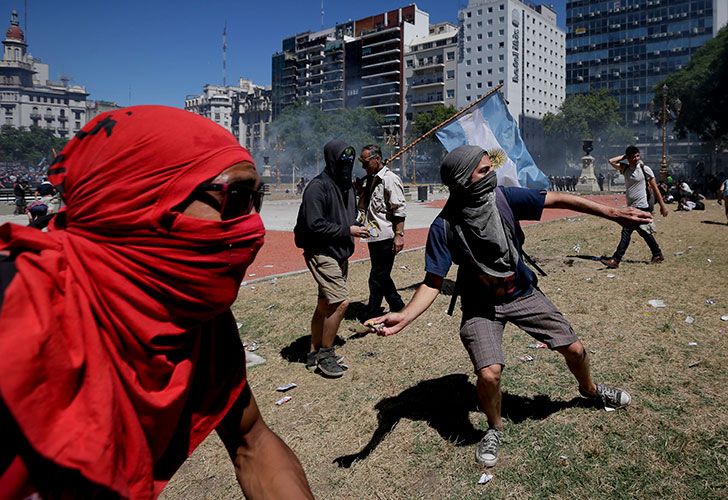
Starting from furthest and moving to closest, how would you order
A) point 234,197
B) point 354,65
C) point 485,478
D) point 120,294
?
1. point 354,65
2. point 485,478
3. point 234,197
4. point 120,294

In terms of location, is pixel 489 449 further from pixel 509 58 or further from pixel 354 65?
pixel 354 65

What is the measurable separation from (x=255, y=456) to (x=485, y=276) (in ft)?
6.37

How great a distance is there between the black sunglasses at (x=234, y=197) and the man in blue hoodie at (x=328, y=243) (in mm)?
3263

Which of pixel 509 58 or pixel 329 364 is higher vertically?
pixel 509 58

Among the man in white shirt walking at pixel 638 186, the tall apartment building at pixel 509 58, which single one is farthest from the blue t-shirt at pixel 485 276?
the tall apartment building at pixel 509 58

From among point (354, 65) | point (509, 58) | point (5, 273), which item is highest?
point (354, 65)

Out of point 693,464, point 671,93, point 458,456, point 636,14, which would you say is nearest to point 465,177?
point 458,456

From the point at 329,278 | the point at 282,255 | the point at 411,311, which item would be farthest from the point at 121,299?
the point at 282,255

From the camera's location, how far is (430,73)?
337ft

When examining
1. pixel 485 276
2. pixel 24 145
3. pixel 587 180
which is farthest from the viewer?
pixel 24 145

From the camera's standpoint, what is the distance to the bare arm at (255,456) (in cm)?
179

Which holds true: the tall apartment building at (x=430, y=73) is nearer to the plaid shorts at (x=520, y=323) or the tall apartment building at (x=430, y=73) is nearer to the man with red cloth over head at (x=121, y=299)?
the plaid shorts at (x=520, y=323)

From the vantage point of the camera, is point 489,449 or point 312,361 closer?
point 489,449

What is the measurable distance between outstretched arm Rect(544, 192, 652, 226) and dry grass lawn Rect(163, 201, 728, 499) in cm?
135
